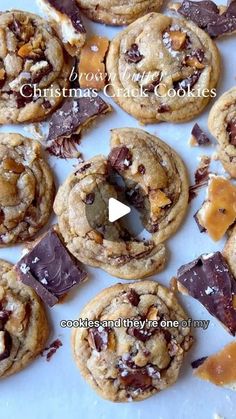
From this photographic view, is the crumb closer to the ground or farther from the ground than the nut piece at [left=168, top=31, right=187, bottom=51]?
closer to the ground

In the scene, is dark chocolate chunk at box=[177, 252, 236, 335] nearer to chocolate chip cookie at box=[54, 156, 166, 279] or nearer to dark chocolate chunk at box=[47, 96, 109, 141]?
chocolate chip cookie at box=[54, 156, 166, 279]

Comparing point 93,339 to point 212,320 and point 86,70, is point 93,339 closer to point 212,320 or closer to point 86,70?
point 212,320

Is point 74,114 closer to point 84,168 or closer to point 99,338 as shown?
point 84,168

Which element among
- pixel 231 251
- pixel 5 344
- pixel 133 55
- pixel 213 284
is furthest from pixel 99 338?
pixel 133 55

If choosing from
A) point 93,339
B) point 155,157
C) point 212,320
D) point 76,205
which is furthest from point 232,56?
point 93,339

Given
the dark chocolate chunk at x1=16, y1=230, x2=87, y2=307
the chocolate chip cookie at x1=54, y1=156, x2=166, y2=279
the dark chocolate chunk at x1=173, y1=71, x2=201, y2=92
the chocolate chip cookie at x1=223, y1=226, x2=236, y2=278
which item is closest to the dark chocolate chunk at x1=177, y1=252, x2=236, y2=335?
the chocolate chip cookie at x1=223, y1=226, x2=236, y2=278

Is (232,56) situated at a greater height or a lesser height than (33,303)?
greater

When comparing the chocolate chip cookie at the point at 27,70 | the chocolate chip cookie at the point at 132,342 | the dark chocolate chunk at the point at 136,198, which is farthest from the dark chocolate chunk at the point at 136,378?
the chocolate chip cookie at the point at 27,70

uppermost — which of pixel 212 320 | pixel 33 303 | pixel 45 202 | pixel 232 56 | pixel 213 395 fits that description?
pixel 232 56
